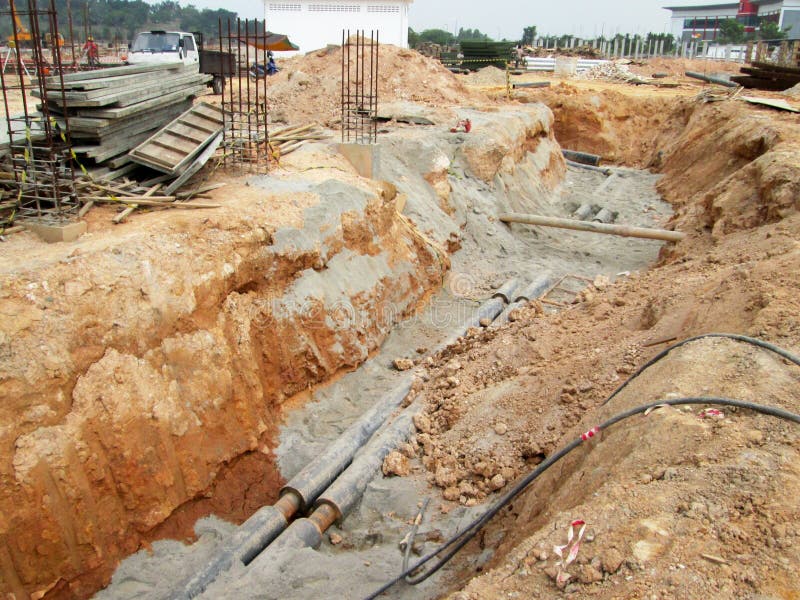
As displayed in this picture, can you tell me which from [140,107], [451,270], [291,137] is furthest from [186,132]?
[451,270]

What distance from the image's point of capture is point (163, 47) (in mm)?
19672

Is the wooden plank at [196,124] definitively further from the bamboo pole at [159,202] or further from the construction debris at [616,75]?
the construction debris at [616,75]

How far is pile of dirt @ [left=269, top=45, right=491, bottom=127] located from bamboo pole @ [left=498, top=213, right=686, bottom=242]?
483cm

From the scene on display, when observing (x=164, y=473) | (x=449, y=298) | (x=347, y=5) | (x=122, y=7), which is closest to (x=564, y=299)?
(x=449, y=298)

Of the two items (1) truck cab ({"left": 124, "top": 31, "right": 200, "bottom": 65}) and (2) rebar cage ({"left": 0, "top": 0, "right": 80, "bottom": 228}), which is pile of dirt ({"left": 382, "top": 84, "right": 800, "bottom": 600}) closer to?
(2) rebar cage ({"left": 0, "top": 0, "right": 80, "bottom": 228})

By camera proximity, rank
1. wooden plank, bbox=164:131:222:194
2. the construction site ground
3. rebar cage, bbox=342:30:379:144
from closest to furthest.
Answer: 1. the construction site ground
2. wooden plank, bbox=164:131:222:194
3. rebar cage, bbox=342:30:379:144

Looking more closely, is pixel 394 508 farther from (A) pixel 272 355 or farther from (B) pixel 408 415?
(A) pixel 272 355

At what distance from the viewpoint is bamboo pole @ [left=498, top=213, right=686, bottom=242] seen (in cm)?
1288

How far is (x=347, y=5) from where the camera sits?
109 ft

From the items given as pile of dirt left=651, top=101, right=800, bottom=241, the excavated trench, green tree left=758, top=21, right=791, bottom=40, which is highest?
green tree left=758, top=21, right=791, bottom=40

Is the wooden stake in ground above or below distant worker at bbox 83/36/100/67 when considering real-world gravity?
below

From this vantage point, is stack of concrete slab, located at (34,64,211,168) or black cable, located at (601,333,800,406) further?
stack of concrete slab, located at (34,64,211,168)

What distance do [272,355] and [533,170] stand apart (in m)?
11.8

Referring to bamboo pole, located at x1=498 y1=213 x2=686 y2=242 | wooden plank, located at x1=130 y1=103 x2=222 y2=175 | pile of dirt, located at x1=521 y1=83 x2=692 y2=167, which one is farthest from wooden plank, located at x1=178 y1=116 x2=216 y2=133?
pile of dirt, located at x1=521 y1=83 x2=692 y2=167
